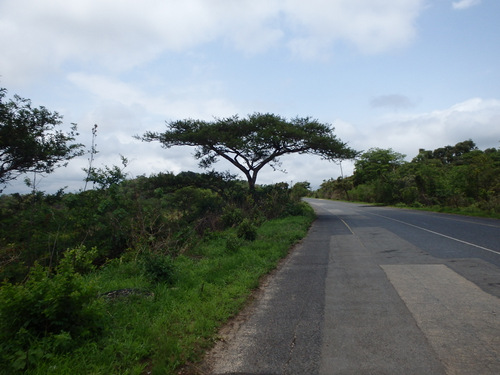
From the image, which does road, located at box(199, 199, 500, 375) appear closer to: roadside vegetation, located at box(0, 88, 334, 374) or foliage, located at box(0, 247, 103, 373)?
roadside vegetation, located at box(0, 88, 334, 374)

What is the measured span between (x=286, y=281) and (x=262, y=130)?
17.4 meters

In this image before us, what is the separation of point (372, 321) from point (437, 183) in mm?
31690

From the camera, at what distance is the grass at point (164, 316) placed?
10.7 feet

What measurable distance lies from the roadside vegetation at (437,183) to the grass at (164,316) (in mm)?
19581

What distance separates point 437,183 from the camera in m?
30.8

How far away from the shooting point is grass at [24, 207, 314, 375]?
327 centimetres

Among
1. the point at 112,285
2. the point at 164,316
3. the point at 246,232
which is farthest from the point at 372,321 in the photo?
the point at 246,232

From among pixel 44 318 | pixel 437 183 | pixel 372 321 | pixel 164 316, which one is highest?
pixel 437 183

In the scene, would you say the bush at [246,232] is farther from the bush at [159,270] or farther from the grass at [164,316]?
the bush at [159,270]

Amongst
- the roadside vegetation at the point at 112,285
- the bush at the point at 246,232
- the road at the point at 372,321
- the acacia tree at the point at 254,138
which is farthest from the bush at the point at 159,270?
the acacia tree at the point at 254,138

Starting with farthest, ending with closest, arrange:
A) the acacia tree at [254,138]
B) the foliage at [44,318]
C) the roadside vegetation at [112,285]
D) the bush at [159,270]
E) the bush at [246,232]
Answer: the acacia tree at [254,138] → the bush at [246,232] → the bush at [159,270] → the roadside vegetation at [112,285] → the foliage at [44,318]

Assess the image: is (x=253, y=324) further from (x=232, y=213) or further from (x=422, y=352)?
Answer: (x=232, y=213)

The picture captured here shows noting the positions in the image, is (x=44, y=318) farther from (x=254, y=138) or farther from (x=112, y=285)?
(x=254, y=138)

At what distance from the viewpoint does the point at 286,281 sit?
6.66 meters
